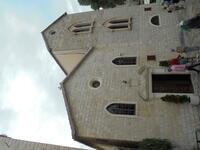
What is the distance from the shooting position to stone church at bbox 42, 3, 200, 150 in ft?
39.6

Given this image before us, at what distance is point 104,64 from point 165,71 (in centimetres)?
442

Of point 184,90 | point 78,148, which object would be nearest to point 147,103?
point 184,90

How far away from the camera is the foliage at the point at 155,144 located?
35.9ft

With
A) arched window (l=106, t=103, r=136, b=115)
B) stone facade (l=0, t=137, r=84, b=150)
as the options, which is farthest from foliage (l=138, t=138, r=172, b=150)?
stone facade (l=0, t=137, r=84, b=150)

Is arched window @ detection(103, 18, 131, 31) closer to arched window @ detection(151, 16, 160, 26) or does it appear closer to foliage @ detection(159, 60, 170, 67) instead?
arched window @ detection(151, 16, 160, 26)

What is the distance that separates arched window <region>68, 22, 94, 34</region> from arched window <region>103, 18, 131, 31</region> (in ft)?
4.57

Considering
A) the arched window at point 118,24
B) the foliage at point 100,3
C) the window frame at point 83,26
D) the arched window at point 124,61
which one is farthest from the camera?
the foliage at point 100,3

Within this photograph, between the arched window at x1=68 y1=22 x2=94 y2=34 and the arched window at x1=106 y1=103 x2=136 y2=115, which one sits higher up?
the arched window at x1=68 y1=22 x2=94 y2=34

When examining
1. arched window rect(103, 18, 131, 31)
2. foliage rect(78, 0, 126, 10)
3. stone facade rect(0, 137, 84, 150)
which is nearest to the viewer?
stone facade rect(0, 137, 84, 150)

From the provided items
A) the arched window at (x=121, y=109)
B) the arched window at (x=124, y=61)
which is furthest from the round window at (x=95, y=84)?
the arched window at (x=124, y=61)

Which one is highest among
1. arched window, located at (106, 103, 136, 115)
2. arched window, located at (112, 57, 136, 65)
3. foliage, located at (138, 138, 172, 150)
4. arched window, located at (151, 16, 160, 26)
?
arched window, located at (151, 16, 160, 26)

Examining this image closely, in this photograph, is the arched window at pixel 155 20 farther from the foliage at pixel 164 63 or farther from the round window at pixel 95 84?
the round window at pixel 95 84

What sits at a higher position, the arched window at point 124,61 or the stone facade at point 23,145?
the arched window at point 124,61

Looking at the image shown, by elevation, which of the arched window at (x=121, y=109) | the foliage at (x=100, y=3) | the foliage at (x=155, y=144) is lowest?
the foliage at (x=155, y=144)
